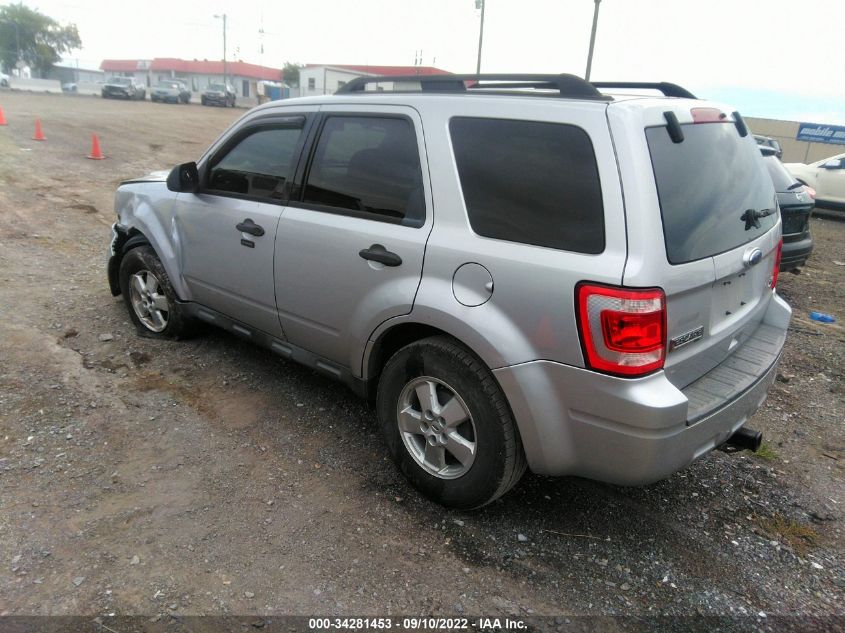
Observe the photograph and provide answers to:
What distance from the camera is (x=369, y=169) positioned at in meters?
3.22

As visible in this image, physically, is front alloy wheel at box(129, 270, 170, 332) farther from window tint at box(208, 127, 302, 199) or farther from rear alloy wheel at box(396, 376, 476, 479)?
rear alloy wheel at box(396, 376, 476, 479)

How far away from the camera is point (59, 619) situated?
2.33 meters

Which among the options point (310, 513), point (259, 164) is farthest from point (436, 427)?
point (259, 164)

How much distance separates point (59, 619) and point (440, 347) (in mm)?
1798

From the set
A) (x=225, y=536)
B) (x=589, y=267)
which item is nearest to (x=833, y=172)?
(x=589, y=267)

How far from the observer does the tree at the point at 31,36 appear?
68.2 metres

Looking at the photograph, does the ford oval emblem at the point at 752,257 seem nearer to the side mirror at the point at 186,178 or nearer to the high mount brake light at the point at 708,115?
the high mount brake light at the point at 708,115

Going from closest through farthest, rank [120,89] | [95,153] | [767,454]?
[767,454] < [95,153] < [120,89]

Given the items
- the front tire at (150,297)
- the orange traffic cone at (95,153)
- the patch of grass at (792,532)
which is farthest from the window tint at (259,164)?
the orange traffic cone at (95,153)

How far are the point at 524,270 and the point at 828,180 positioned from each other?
1490cm

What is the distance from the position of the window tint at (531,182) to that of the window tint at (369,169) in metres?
0.30

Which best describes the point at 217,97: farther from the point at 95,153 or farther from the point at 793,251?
the point at 793,251

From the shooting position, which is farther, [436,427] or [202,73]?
[202,73]

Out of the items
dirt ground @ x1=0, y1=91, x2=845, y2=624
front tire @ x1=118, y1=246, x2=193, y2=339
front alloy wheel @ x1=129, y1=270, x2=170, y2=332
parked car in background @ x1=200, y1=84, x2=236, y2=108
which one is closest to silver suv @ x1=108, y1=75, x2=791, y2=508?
dirt ground @ x1=0, y1=91, x2=845, y2=624
